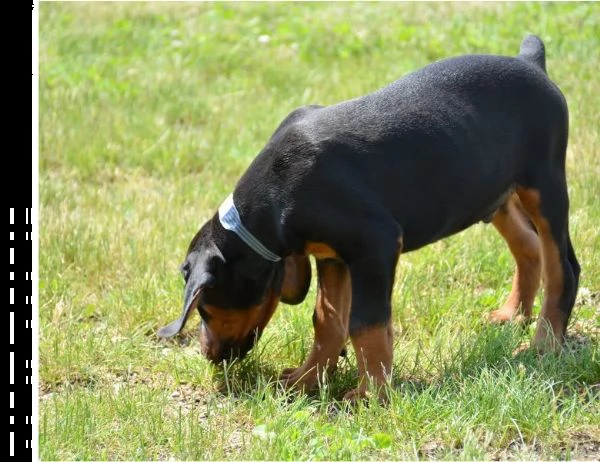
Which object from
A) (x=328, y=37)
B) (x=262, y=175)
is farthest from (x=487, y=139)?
(x=328, y=37)

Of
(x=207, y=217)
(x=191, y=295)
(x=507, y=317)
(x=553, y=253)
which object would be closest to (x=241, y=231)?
(x=191, y=295)

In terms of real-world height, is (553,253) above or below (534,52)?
below

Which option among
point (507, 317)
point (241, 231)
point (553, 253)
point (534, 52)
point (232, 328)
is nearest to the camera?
point (241, 231)

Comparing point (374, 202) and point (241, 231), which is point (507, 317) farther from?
point (241, 231)

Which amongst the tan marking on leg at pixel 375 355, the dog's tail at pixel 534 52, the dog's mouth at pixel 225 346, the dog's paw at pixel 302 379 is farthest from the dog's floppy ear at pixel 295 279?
the dog's tail at pixel 534 52

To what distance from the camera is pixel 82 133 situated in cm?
984

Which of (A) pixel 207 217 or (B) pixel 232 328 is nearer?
(B) pixel 232 328

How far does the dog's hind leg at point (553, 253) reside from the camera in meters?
5.59

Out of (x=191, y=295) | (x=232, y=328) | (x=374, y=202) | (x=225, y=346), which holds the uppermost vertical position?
(x=374, y=202)

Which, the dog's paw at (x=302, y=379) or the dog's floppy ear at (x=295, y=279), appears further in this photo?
the dog's floppy ear at (x=295, y=279)

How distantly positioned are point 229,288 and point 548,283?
5.74 feet

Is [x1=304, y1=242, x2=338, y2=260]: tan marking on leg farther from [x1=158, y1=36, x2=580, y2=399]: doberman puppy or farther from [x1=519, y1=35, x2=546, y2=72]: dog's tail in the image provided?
[x1=519, y1=35, x2=546, y2=72]: dog's tail

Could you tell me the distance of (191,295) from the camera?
5180 mm

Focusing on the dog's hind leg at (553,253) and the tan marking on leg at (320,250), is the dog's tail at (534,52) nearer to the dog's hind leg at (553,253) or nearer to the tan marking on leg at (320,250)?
the dog's hind leg at (553,253)
